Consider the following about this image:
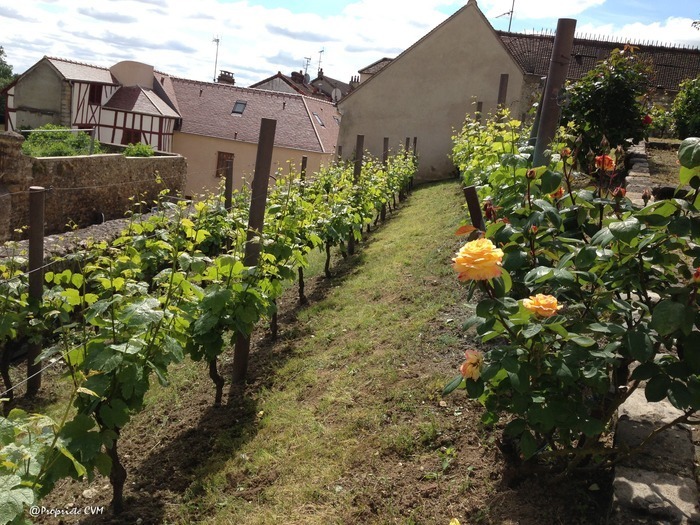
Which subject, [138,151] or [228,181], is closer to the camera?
[228,181]

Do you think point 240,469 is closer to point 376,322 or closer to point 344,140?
point 376,322

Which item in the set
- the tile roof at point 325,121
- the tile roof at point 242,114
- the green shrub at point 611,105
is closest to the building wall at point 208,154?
the tile roof at point 242,114

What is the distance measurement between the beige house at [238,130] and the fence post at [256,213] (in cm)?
2362

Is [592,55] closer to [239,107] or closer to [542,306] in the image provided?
[239,107]

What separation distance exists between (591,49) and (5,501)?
951 inches

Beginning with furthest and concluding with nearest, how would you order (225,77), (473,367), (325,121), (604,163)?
(225,77), (325,121), (604,163), (473,367)

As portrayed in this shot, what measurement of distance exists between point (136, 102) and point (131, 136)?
1570 mm

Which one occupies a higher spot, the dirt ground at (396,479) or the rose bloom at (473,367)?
the rose bloom at (473,367)

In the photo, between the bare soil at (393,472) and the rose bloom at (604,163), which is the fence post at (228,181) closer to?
the bare soil at (393,472)

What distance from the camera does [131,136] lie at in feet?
90.5

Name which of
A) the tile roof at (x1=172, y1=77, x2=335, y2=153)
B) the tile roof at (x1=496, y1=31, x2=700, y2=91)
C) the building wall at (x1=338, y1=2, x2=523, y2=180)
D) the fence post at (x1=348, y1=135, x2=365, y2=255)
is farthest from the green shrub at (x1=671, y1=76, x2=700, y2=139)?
the tile roof at (x1=172, y1=77, x2=335, y2=153)

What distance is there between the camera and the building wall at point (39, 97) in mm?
26266

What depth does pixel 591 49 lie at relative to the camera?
72.7ft

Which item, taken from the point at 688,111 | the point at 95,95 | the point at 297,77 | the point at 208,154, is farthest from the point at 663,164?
the point at 297,77
